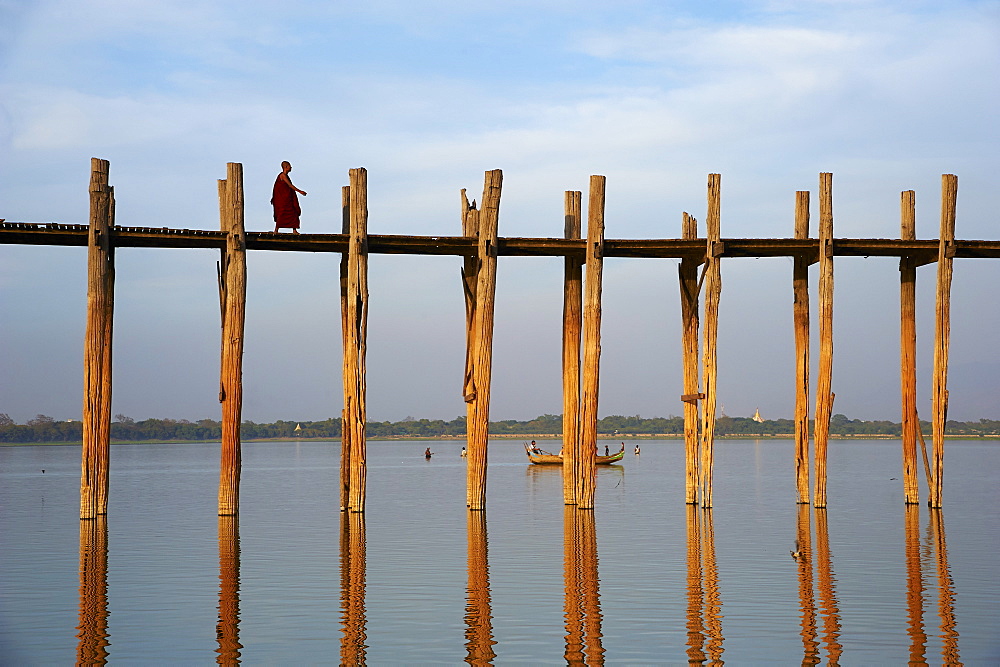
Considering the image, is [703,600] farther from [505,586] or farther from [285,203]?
[285,203]

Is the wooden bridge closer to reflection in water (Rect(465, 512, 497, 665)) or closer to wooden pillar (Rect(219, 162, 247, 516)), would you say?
wooden pillar (Rect(219, 162, 247, 516))

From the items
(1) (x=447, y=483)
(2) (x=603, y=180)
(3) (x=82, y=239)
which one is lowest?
(1) (x=447, y=483)

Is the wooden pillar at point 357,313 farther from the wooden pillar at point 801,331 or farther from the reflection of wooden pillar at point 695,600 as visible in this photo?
the wooden pillar at point 801,331

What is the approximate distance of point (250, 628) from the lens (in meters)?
11.0

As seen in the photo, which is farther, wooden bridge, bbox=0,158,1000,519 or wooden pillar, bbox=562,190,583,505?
wooden pillar, bbox=562,190,583,505

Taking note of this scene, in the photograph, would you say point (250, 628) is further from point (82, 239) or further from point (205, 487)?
point (205, 487)

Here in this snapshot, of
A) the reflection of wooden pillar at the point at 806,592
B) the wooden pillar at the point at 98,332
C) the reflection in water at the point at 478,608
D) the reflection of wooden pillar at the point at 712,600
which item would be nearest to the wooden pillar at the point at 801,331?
the reflection of wooden pillar at the point at 806,592

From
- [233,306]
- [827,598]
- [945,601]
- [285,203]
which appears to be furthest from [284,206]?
[945,601]

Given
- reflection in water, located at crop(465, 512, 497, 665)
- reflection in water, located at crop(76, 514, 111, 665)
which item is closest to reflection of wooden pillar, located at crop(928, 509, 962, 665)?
reflection in water, located at crop(465, 512, 497, 665)

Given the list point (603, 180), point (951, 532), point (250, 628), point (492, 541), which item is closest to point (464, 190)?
point (603, 180)

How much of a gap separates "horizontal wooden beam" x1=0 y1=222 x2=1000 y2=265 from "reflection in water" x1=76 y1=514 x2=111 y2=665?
15.2ft

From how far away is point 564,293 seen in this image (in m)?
21.6

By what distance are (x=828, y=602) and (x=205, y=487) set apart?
2628 cm

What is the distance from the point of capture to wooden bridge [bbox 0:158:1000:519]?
1870 centimetres
